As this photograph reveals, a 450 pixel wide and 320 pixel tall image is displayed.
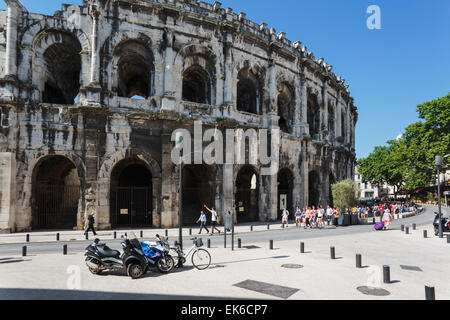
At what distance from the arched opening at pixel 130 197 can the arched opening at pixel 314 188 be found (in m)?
15.8

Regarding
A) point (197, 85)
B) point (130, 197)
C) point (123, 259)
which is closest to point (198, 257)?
point (123, 259)

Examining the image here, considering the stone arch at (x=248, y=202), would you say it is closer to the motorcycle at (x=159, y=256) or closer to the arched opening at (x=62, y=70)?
the arched opening at (x=62, y=70)

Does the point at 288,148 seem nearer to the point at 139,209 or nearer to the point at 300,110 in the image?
the point at 300,110

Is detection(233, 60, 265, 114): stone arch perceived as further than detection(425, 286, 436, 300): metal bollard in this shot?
Yes

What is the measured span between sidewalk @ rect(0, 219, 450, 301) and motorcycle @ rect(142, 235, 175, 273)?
0.79ft

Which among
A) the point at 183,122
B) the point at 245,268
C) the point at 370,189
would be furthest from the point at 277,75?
the point at 370,189

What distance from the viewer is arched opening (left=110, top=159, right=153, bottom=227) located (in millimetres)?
19844

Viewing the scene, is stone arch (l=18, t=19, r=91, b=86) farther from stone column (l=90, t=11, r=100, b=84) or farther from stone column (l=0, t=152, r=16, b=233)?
stone column (l=0, t=152, r=16, b=233)

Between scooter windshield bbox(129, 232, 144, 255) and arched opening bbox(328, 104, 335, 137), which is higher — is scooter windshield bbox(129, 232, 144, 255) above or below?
below

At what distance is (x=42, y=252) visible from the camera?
1076cm

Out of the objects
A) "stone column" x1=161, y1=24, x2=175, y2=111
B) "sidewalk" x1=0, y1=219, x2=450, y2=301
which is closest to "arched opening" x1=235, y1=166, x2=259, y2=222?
"stone column" x1=161, y1=24, x2=175, y2=111

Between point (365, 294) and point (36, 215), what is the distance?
1909 cm

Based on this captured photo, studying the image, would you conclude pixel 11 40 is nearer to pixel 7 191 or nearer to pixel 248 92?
pixel 7 191

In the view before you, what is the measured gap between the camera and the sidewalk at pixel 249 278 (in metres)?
6.17
